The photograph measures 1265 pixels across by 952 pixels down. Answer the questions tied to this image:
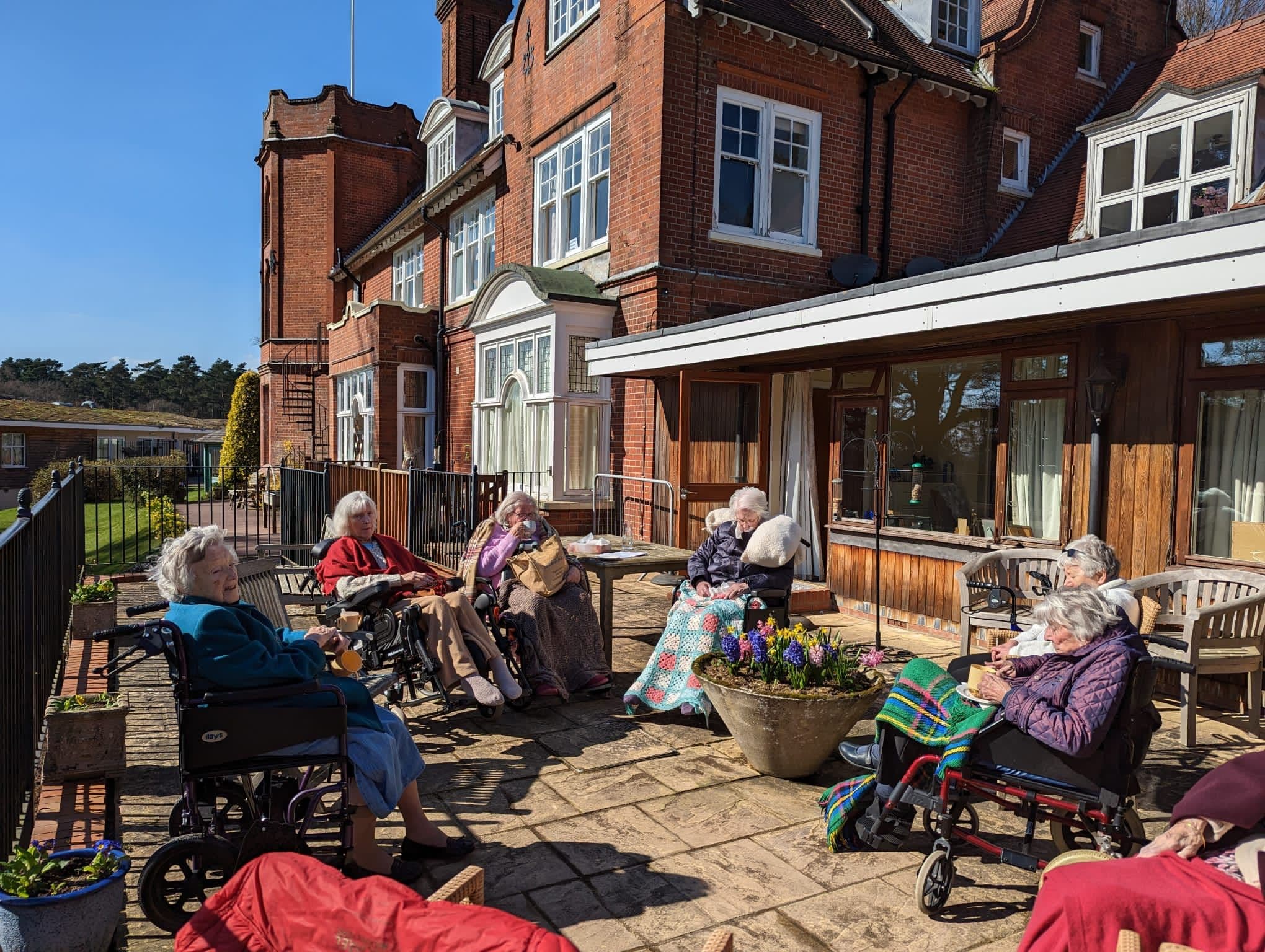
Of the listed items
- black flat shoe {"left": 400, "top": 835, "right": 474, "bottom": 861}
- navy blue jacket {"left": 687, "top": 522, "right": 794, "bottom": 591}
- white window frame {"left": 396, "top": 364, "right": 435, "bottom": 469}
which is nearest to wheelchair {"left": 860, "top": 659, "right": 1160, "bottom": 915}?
black flat shoe {"left": 400, "top": 835, "right": 474, "bottom": 861}

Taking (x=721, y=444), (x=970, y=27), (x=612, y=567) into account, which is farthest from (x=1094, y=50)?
(x=612, y=567)

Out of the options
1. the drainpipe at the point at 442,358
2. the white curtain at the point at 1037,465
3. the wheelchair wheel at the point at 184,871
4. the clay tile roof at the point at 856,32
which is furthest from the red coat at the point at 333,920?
the drainpipe at the point at 442,358

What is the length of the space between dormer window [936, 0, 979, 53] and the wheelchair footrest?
1323cm

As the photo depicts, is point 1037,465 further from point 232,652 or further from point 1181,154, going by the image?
point 232,652

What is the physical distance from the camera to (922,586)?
302 inches

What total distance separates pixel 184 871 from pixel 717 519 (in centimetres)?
389

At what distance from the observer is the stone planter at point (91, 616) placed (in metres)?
6.15

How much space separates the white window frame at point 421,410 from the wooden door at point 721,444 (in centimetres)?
904

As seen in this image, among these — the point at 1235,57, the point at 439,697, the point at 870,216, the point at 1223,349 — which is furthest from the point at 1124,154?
the point at 439,697

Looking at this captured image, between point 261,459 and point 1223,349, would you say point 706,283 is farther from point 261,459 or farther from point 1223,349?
point 261,459

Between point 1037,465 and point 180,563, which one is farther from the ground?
point 1037,465

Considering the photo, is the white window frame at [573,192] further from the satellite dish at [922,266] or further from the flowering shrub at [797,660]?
the flowering shrub at [797,660]

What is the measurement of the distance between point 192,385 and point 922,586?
285ft

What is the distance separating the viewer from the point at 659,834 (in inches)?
139
